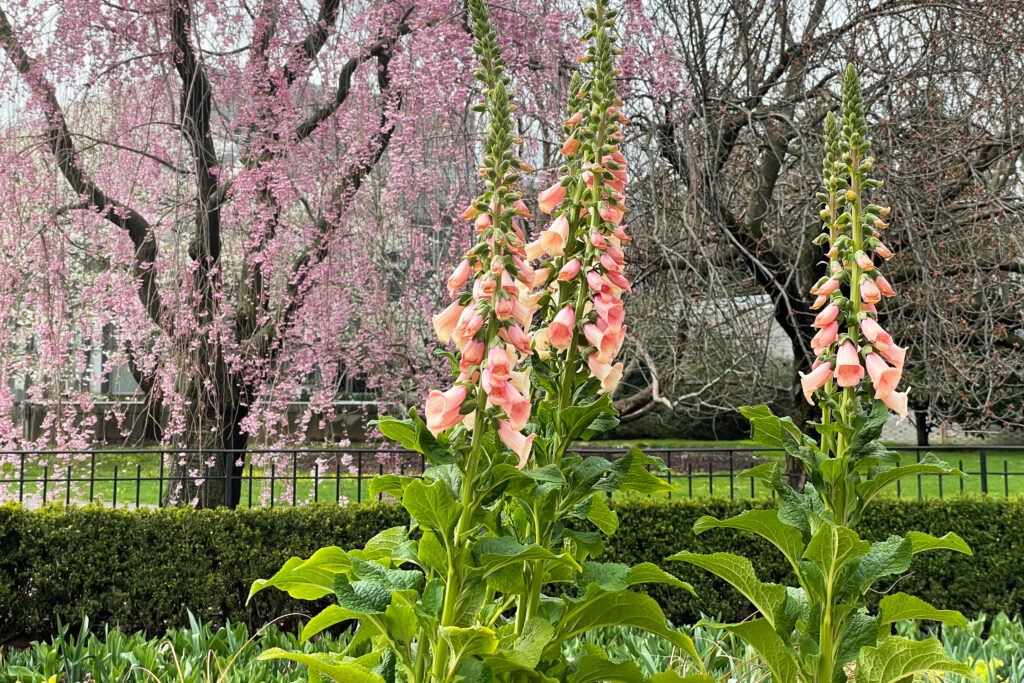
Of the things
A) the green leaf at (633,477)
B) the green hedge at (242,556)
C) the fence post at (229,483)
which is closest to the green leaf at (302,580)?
the green leaf at (633,477)

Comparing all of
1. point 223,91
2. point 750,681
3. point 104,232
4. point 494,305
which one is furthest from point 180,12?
point 750,681

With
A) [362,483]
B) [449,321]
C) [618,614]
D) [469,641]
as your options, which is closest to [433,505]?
[469,641]

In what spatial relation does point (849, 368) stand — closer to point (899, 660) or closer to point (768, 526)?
point (768, 526)

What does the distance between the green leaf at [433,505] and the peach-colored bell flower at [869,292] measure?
97 cm

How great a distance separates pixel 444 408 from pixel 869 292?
0.95 metres

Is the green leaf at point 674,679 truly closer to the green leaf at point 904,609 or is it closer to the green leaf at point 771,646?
the green leaf at point 771,646

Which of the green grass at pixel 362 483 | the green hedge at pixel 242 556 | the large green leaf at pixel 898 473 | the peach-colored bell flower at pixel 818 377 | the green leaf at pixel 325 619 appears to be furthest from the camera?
the green grass at pixel 362 483

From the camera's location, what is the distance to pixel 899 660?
1.49 meters

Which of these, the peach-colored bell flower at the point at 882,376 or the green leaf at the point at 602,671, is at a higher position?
the peach-colored bell flower at the point at 882,376

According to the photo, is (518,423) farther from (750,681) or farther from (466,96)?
(466,96)

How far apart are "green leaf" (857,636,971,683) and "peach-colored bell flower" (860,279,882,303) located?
67cm

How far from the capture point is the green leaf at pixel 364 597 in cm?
129

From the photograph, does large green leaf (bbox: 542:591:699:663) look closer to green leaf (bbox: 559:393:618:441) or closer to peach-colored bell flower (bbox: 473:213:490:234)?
green leaf (bbox: 559:393:618:441)

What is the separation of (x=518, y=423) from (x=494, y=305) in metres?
0.20
